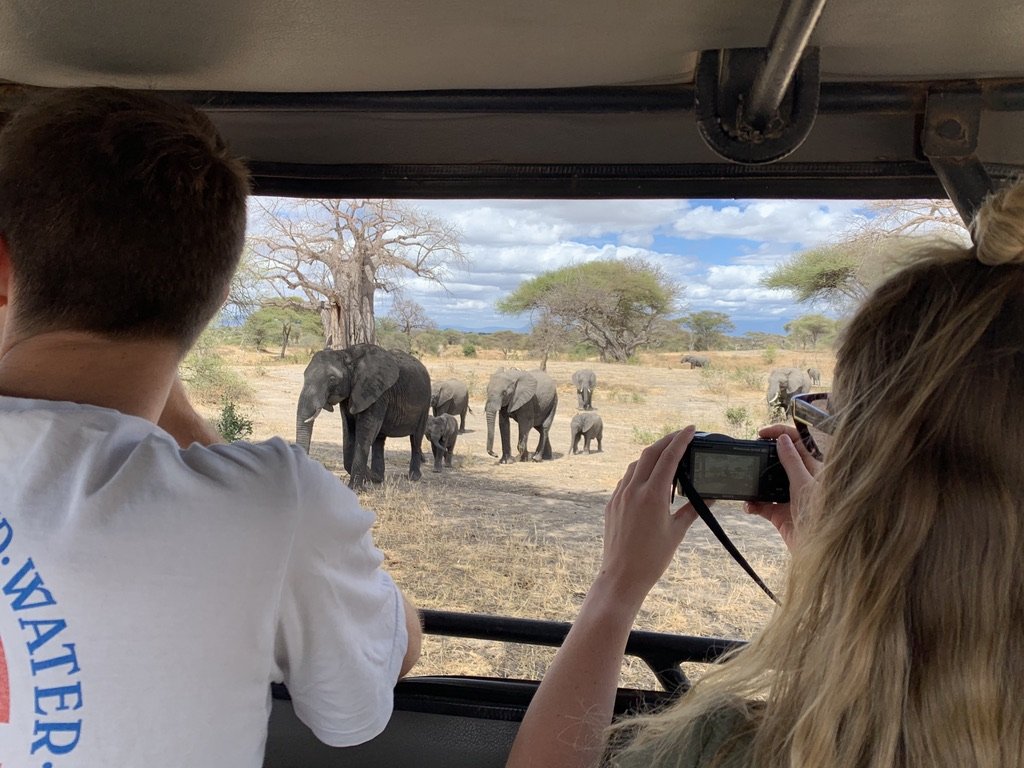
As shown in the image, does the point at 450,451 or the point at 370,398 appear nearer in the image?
the point at 450,451

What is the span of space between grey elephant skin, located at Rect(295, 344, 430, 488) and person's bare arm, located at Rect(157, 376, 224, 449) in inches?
163

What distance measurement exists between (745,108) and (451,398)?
7495 millimetres

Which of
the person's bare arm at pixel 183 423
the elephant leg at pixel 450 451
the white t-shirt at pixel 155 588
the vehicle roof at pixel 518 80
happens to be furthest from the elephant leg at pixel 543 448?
the white t-shirt at pixel 155 588

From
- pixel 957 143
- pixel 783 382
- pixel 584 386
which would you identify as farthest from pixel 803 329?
pixel 584 386

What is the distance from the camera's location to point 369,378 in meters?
6.97

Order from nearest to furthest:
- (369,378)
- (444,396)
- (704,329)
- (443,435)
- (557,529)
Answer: (704,329) < (557,529) < (369,378) < (443,435) < (444,396)

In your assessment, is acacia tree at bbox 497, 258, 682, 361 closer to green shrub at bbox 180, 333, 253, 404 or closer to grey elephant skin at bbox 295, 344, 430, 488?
green shrub at bbox 180, 333, 253, 404

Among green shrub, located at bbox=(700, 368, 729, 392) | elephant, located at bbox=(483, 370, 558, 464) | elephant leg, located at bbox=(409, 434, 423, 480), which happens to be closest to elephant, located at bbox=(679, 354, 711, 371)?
green shrub, located at bbox=(700, 368, 729, 392)

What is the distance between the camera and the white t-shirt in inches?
22.4

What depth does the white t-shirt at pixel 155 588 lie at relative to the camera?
0.57 metres

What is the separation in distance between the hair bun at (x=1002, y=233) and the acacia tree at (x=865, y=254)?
0.20 feet

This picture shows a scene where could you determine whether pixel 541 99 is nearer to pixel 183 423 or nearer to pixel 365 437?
pixel 183 423

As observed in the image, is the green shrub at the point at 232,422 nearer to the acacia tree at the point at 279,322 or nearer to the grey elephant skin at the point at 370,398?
the acacia tree at the point at 279,322

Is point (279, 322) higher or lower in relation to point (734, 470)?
higher
